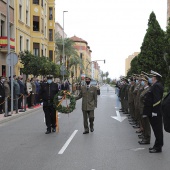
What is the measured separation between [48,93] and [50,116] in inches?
30.9

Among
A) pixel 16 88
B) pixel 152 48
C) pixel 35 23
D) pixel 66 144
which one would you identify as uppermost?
pixel 35 23

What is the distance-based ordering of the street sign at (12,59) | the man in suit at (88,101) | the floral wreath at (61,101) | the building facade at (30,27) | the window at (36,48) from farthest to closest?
the window at (36,48) → the building facade at (30,27) → the street sign at (12,59) → the floral wreath at (61,101) → the man in suit at (88,101)

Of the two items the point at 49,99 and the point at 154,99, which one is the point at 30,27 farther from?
the point at 154,99

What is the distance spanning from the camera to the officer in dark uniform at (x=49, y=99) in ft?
36.8

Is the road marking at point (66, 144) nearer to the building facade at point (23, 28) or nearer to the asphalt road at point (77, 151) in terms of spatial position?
the asphalt road at point (77, 151)

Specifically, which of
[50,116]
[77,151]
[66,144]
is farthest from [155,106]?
[50,116]

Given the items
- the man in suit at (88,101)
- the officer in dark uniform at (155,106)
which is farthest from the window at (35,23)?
the officer in dark uniform at (155,106)

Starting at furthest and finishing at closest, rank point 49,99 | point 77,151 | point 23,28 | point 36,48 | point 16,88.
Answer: point 36,48, point 23,28, point 16,88, point 49,99, point 77,151

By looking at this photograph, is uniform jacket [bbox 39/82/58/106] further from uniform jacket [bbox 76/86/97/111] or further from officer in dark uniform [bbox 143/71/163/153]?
officer in dark uniform [bbox 143/71/163/153]

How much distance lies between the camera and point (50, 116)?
11438 mm

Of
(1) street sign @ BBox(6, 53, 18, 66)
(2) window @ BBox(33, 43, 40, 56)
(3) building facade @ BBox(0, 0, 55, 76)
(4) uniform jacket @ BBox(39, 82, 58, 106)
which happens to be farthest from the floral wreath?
(2) window @ BBox(33, 43, 40, 56)

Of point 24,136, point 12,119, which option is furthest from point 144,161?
point 12,119

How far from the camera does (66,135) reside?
421 inches

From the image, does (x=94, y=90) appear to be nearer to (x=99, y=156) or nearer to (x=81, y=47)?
(x=99, y=156)
